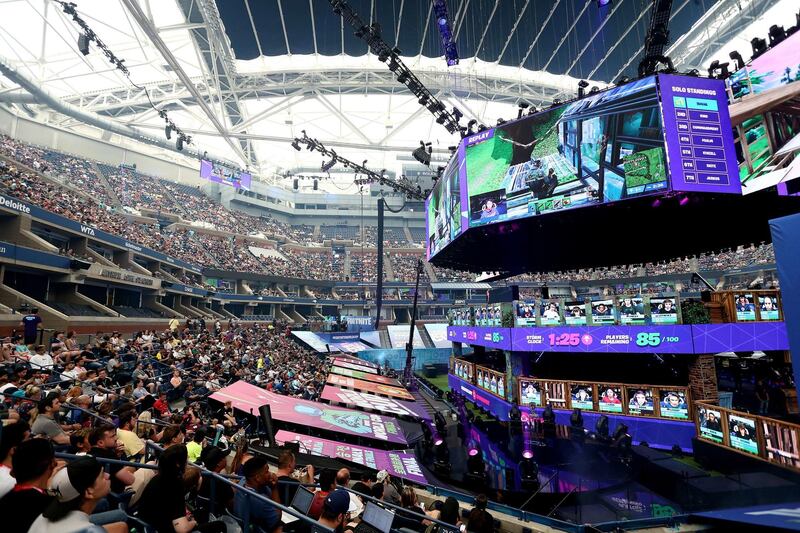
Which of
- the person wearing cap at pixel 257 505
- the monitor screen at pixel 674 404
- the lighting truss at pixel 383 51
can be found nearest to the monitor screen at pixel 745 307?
the monitor screen at pixel 674 404

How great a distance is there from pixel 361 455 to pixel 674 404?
12.2 meters

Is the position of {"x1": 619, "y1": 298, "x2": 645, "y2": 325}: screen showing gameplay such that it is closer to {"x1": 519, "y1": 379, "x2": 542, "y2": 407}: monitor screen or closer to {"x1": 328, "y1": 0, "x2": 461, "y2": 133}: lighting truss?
→ {"x1": 519, "y1": 379, "x2": 542, "y2": 407}: monitor screen

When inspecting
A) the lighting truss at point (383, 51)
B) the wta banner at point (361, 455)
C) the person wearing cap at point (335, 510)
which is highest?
the lighting truss at point (383, 51)

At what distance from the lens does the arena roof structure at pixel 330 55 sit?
29281mm

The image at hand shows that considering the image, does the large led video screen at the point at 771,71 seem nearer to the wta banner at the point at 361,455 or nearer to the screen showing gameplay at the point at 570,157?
the screen showing gameplay at the point at 570,157

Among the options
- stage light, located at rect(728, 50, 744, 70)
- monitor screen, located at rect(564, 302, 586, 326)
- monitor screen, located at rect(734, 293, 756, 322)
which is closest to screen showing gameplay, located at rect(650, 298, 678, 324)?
monitor screen, located at rect(734, 293, 756, 322)

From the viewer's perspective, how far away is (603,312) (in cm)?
1839

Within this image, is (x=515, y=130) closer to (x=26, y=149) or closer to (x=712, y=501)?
(x=712, y=501)

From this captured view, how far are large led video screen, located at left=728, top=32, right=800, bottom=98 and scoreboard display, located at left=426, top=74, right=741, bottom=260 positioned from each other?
70 centimetres

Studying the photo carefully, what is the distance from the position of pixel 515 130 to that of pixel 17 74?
131ft

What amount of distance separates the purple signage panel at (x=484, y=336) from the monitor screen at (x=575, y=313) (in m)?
2.95

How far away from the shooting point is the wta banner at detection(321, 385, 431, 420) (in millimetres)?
18167

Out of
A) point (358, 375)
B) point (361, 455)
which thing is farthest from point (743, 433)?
point (358, 375)

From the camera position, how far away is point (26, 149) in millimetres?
39688
